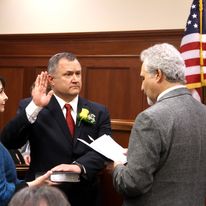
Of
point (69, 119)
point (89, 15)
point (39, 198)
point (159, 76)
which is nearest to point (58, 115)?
point (69, 119)

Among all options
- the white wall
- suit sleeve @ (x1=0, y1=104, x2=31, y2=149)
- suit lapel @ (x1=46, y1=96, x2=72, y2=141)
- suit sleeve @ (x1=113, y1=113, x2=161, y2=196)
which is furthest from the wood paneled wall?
suit sleeve @ (x1=113, y1=113, x2=161, y2=196)

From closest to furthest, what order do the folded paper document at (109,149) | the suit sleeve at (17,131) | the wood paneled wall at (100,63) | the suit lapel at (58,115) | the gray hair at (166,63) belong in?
1. the gray hair at (166,63)
2. the folded paper document at (109,149)
3. the suit sleeve at (17,131)
4. the suit lapel at (58,115)
5. the wood paneled wall at (100,63)

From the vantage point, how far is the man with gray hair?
2.03 meters

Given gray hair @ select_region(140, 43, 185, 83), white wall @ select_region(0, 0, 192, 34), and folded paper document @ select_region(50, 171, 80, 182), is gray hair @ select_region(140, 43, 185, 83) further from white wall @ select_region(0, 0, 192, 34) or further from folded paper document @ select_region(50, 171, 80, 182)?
white wall @ select_region(0, 0, 192, 34)

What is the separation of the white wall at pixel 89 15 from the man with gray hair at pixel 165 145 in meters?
2.80

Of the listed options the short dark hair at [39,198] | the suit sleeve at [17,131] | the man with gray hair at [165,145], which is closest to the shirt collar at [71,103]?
the suit sleeve at [17,131]

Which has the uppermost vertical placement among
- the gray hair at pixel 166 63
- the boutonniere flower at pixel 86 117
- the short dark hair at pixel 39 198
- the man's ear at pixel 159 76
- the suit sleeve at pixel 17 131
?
the gray hair at pixel 166 63

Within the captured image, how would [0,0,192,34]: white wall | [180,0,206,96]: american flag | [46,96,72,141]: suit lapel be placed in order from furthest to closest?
[0,0,192,34]: white wall → [180,0,206,96]: american flag → [46,96,72,141]: suit lapel

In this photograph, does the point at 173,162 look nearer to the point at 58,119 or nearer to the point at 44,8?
the point at 58,119

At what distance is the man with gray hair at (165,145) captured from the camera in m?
2.03

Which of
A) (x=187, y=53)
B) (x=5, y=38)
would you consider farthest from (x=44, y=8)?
(x=187, y=53)

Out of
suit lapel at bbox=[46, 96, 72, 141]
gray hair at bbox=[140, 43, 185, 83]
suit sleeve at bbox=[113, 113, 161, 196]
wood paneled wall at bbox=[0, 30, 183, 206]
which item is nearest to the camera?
suit sleeve at bbox=[113, 113, 161, 196]

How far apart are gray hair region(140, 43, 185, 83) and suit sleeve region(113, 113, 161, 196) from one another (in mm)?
258

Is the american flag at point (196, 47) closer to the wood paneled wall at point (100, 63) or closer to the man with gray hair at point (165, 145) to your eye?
the wood paneled wall at point (100, 63)
